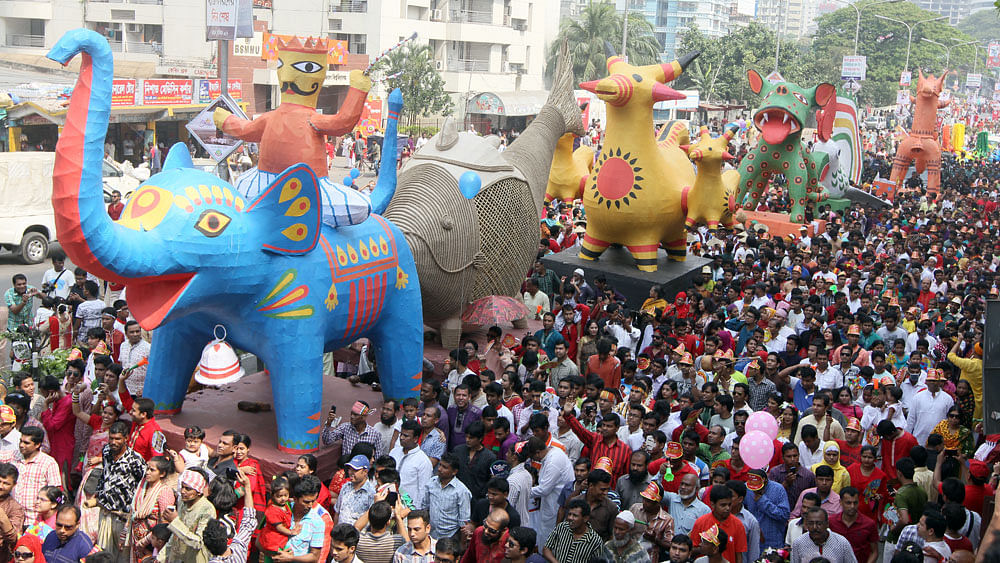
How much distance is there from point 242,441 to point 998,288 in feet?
31.6

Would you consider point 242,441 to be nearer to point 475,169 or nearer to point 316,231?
point 316,231

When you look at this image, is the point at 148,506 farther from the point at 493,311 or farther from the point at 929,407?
the point at 929,407

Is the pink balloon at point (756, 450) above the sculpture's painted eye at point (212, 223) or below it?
below

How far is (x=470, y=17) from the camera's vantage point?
41.4 m

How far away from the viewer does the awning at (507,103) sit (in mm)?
34062

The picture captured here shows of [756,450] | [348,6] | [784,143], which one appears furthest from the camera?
[348,6]

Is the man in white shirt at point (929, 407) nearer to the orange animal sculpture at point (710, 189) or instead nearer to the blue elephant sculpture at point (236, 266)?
the blue elephant sculpture at point (236, 266)

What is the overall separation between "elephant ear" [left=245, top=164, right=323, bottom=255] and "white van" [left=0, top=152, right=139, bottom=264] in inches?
359

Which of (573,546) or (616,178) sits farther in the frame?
(616,178)

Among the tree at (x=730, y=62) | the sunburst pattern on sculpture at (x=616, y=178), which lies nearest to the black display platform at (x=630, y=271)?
the sunburst pattern on sculpture at (x=616, y=178)

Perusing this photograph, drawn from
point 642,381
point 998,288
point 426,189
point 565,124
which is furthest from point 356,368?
point 998,288

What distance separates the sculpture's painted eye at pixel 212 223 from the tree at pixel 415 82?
970 inches

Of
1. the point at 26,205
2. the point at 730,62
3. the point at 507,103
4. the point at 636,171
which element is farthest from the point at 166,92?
the point at 730,62

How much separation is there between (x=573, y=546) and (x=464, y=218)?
16.0 ft
